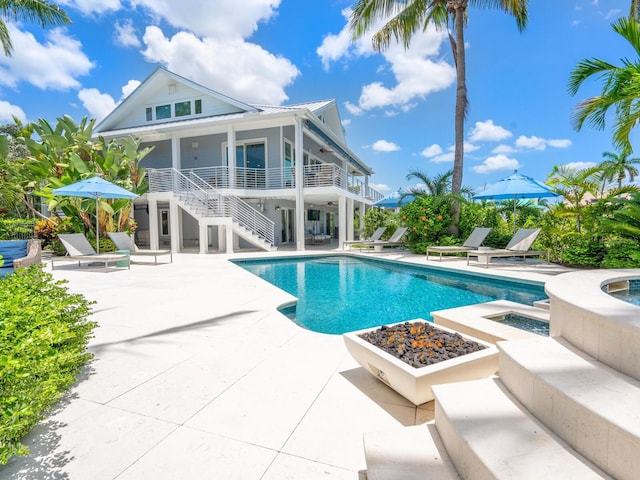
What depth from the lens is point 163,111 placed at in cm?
1820

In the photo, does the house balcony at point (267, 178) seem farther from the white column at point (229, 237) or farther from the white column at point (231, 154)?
the white column at point (229, 237)

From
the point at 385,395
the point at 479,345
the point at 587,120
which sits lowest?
the point at 385,395

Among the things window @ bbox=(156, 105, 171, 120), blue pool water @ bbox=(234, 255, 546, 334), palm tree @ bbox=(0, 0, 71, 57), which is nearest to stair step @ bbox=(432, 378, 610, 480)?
blue pool water @ bbox=(234, 255, 546, 334)

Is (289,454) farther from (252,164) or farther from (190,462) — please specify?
(252,164)

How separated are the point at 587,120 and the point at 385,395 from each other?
8.95 metres

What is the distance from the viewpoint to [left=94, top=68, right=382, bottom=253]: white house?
15172 mm

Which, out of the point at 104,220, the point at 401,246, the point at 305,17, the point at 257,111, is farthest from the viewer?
the point at 401,246

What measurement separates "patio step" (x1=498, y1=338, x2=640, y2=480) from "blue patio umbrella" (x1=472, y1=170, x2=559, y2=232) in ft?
34.7

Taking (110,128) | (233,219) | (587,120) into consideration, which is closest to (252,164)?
(233,219)

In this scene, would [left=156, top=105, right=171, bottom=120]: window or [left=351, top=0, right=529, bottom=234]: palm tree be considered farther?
[left=156, top=105, right=171, bottom=120]: window

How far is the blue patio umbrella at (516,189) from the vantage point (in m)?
10.9

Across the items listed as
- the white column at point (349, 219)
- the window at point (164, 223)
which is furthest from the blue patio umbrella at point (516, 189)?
the window at point (164, 223)

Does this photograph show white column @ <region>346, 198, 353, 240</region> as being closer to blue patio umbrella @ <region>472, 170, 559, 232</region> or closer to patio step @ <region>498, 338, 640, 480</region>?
blue patio umbrella @ <region>472, 170, 559, 232</region>

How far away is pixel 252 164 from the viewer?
17984mm
